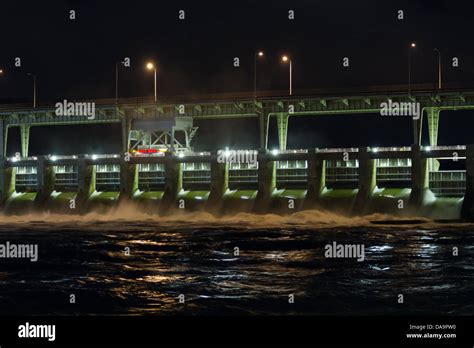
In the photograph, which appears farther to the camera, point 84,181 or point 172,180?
point 84,181

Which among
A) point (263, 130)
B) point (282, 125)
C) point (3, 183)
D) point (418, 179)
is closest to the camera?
point (418, 179)

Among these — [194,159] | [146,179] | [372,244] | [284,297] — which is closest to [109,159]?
[146,179]

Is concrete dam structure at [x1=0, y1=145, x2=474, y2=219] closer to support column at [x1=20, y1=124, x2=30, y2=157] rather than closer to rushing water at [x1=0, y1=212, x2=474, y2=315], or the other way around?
support column at [x1=20, y1=124, x2=30, y2=157]

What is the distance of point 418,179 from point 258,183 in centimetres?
1322

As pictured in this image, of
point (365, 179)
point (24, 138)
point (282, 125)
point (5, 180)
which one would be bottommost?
point (5, 180)

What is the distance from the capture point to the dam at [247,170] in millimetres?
57938

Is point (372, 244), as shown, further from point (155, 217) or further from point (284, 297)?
point (155, 217)

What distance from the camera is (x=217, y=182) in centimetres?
6469

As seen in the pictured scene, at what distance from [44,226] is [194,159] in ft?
45.9

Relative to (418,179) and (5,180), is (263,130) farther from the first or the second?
(5,180)

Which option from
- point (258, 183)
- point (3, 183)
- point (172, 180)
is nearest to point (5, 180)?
point (3, 183)

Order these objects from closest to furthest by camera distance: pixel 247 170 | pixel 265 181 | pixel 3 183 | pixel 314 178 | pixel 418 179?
pixel 418 179 < pixel 314 178 < pixel 265 181 < pixel 247 170 < pixel 3 183

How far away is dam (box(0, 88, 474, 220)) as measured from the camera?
2281 inches

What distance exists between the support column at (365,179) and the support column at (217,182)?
39.1ft
